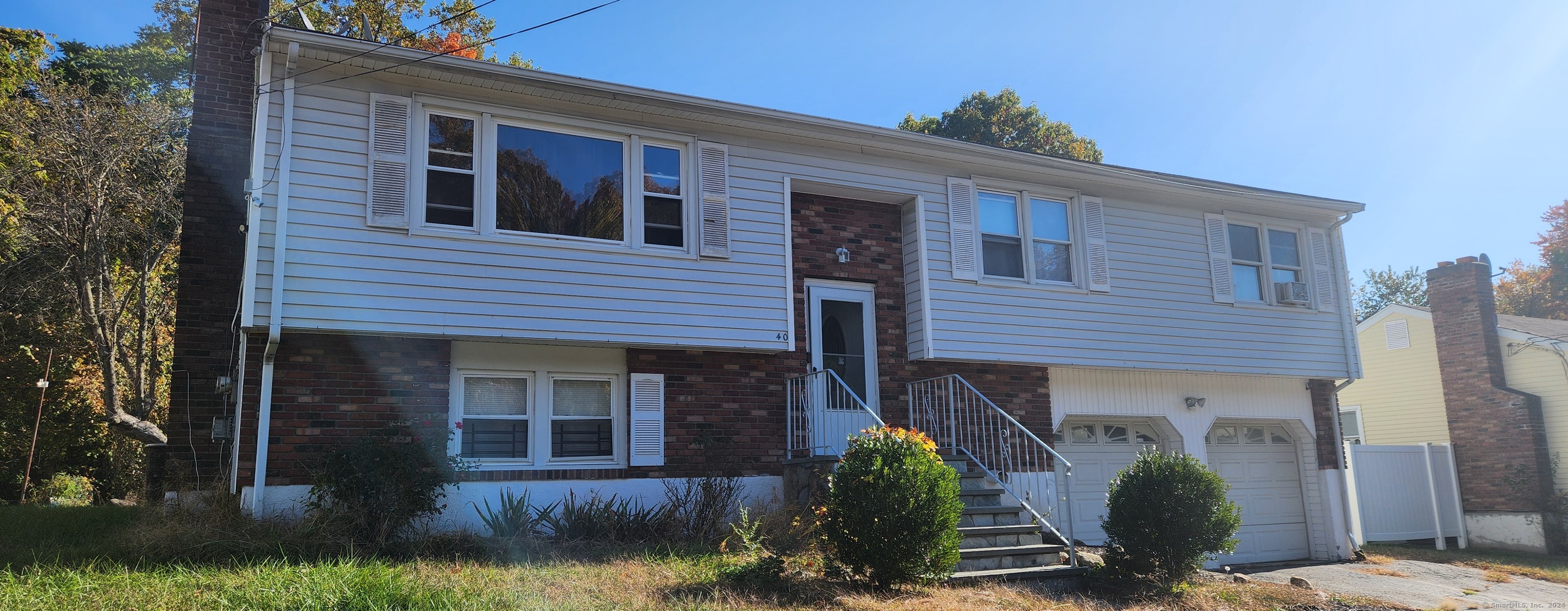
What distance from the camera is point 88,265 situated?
44.7ft

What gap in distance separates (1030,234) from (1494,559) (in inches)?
372

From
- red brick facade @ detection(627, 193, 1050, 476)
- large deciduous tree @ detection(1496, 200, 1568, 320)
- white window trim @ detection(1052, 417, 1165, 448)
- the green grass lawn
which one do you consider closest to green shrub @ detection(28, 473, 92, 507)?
the green grass lawn

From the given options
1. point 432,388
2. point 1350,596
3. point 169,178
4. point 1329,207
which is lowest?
point 1350,596

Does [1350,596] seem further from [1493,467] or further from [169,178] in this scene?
[169,178]

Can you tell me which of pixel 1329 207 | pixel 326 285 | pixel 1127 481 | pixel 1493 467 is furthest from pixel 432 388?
pixel 1493 467

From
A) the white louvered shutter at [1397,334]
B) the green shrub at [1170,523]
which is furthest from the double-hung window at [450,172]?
the white louvered shutter at [1397,334]

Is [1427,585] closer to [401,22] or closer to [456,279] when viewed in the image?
[456,279]

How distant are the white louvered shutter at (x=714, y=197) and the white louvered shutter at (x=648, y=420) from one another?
1.47 metres

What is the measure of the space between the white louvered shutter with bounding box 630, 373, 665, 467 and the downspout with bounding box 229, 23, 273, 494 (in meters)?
3.59

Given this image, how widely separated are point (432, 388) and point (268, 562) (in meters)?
2.75

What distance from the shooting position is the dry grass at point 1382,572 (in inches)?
495

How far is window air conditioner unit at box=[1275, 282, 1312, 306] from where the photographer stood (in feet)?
46.2

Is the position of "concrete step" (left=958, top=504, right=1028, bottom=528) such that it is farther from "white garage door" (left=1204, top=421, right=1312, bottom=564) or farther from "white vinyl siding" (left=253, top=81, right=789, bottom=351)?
"white garage door" (left=1204, top=421, right=1312, bottom=564)

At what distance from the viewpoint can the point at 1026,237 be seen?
12578 millimetres
